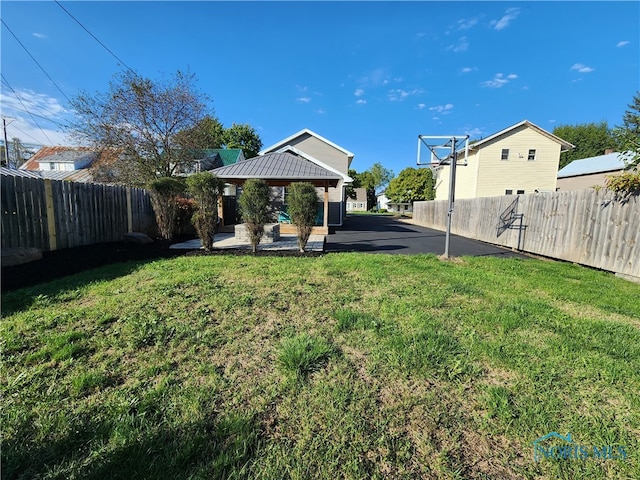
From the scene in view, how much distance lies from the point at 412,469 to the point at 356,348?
1.25 metres

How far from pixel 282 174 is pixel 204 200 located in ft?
15.7

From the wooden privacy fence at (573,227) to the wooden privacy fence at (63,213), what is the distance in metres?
12.6

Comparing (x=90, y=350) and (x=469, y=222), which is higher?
(x=469, y=222)

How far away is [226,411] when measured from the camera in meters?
1.99

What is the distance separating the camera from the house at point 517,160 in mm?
20484

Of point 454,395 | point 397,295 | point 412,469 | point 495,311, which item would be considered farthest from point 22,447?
point 495,311

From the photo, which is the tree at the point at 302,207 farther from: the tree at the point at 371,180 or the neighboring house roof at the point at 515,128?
the tree at the point at 371,180

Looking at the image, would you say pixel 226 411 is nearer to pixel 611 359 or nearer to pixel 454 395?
pixel 454 395

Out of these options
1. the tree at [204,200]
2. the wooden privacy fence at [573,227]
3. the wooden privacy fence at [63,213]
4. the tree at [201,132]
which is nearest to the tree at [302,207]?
the tree at [204,200]

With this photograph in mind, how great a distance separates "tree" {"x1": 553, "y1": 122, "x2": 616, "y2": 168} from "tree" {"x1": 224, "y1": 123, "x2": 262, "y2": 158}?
1698 inches

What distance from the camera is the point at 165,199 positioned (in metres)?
7.82

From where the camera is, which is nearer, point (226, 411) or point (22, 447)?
point (22, 447)

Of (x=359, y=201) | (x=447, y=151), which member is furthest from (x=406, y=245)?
(x=359, y=201)

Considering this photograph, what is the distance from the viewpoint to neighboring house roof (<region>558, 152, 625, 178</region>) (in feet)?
70.9
